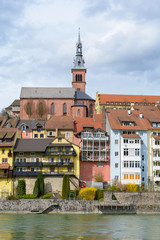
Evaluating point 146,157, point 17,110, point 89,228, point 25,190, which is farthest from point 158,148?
point 17,110

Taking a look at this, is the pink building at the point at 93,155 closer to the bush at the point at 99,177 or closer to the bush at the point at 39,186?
the bush at the point at 99,177

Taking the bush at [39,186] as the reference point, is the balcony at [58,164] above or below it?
above

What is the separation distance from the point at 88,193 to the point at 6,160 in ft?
60.0

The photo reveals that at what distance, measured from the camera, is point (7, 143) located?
8488cm

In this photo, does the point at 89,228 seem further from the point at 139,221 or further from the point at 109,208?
the point at 109,208

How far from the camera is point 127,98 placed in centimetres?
15388

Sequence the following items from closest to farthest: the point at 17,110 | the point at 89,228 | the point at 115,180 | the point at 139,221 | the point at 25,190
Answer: the point at 89,228
the point at 139,221
the point at 25,190
the point at 115,180
the point at 17,110

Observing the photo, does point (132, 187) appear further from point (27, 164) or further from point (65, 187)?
point (27, 164)

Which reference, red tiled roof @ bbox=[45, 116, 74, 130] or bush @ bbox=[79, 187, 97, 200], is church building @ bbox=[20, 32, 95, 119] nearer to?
→ red tiled roof @ bbox=[45, 116, 74, 130]

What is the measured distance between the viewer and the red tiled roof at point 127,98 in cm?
15226

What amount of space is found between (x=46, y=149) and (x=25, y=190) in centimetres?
934

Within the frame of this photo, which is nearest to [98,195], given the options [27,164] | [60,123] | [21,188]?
[21,188]

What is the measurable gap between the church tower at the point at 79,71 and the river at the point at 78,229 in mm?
102774

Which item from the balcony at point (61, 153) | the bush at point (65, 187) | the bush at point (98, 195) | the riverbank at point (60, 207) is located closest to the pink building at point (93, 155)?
the balcony at point (61, 153)
